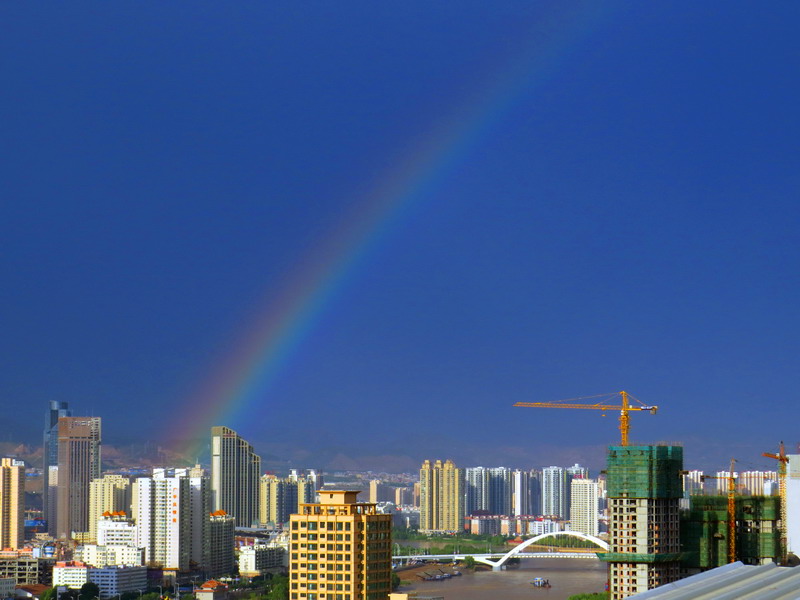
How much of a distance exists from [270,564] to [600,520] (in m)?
14.3

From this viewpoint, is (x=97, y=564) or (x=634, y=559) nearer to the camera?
(x=634, y=559)

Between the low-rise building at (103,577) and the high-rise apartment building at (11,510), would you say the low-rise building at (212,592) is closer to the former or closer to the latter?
the low-rise building at (103,577)

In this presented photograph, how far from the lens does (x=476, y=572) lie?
85.9ft

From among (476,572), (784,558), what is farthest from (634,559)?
(476,572)

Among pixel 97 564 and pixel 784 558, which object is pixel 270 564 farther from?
pixel 784 558

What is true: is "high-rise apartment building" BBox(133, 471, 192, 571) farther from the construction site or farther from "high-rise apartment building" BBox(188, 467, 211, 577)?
the construction site

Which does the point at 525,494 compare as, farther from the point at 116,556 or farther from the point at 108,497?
the point at 116,556

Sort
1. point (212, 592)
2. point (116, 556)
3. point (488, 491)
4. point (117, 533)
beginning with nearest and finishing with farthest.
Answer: point (212, 592) → point (116, 556) → point (117, 533) → point (488, 491)

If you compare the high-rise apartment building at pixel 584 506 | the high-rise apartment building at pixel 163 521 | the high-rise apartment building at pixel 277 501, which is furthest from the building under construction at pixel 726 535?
the high-rise apartment building at pixel 277 501

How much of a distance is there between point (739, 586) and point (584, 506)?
1276 inches

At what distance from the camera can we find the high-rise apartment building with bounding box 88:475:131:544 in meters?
29.8

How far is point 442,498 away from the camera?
3703 centimetres

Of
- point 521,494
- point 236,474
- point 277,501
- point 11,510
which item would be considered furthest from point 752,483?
point 521,494

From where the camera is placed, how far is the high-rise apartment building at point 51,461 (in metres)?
32.6
